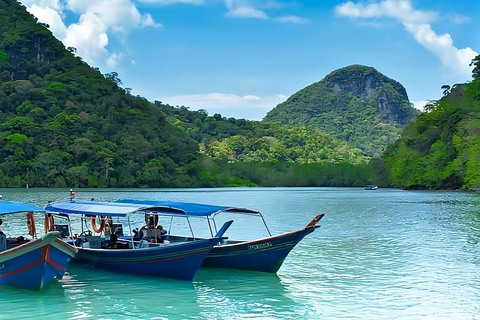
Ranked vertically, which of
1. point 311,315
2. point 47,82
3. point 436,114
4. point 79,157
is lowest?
point 311,315

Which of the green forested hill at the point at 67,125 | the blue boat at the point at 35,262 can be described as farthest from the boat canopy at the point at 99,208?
the green forested hill at the point at 67,125

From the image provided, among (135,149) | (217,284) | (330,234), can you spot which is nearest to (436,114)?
(135,149)

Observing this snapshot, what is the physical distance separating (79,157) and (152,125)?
26.4 meters

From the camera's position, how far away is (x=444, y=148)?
297 feet

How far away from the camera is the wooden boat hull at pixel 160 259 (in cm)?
1703

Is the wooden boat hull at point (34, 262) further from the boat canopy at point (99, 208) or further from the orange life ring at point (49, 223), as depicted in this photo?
the orange life ring at point (49, 223)

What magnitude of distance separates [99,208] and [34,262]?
3.03 m

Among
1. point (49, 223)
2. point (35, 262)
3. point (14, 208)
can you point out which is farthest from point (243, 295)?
point (49, 223)

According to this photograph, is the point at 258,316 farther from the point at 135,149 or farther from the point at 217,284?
the point at 135,149

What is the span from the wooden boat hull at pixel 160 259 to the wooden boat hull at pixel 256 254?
1645 mm

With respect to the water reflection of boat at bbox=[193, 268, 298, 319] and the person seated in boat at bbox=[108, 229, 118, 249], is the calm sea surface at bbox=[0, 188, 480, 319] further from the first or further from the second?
the person seated in boat at bbox=[108, 229, 118, 249]

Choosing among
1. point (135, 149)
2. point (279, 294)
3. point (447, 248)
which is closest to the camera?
point (279, 294)

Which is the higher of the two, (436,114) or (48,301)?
(436,114)

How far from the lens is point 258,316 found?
14453 mm
